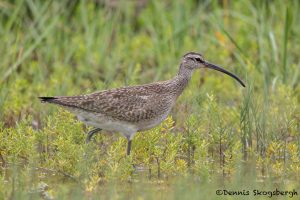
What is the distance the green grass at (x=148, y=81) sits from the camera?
27.6ft

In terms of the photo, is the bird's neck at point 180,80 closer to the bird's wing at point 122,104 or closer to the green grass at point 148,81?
the green grass at point 148,81

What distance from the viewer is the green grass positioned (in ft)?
27.6

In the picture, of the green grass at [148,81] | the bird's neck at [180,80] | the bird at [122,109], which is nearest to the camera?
the green grass at [148,81]

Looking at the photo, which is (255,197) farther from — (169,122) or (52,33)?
(52,33)

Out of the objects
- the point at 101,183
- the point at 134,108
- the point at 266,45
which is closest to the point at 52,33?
the point at 266,45

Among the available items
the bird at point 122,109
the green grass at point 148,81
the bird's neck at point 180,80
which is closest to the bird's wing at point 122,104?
the bird at point 122,109

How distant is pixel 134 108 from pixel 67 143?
120cm

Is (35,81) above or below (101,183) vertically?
above

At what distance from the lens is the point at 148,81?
1293cm

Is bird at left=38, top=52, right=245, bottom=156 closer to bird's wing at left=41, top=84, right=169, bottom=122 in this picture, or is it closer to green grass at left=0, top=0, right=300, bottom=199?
bird's wing at left=41, top=84, right=169, bottom=122

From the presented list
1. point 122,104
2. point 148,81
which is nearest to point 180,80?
point 122,104

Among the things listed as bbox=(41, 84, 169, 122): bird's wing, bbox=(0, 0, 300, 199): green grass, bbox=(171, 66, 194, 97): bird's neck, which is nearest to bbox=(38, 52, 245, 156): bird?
bbox=(41, 84, 169, 122): bird's wing

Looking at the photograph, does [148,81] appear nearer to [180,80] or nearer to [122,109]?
[180,80]

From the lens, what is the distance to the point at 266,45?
1317 centimetres
